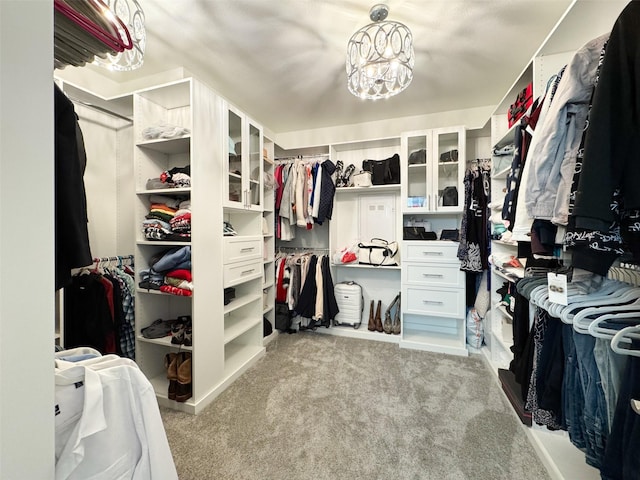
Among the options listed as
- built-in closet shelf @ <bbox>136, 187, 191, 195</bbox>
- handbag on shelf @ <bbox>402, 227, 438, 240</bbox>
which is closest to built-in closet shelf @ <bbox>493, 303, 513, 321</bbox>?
handbag on shelf @ <bbox>402, 227, 438, 240</bbox>

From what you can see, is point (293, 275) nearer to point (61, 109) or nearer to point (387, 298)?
point (387, 298)

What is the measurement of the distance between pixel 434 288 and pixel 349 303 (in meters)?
0.93

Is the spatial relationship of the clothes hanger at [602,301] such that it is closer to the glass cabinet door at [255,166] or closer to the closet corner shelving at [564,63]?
the closet corner shelving at [564,63]

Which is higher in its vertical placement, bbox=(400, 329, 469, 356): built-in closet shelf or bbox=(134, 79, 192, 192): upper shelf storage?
bbox=(134, 79, 192, 192): upper shelf storage

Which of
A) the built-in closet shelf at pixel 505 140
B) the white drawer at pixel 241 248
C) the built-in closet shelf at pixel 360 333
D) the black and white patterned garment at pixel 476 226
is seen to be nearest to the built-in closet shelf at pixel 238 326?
the white drawer at pixel 241 248

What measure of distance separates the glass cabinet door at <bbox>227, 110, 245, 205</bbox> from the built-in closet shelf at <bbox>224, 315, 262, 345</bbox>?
1.09 meters

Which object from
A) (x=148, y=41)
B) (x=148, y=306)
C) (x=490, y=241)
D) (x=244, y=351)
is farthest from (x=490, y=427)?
(x=148, y=41)

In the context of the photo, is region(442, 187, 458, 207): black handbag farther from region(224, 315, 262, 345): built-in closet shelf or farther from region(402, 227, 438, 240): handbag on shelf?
region(224, 315, 262, 345): built-in closet shelf

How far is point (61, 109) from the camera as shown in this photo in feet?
2.71

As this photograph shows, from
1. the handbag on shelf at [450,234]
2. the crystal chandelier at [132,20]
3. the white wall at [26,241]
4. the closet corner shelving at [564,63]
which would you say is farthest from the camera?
the handbag on shelf at [450,234]

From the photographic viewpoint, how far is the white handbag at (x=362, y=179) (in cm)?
296

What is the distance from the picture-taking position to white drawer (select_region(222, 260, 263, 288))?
2.10 meters

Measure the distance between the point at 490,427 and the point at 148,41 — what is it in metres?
3.39

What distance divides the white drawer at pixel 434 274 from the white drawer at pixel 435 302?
0.07m
